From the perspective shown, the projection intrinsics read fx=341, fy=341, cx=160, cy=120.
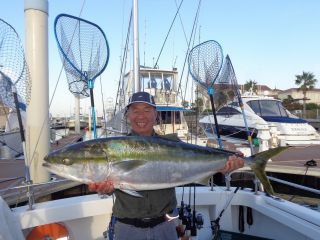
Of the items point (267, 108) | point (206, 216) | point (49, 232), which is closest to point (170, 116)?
point (267, 108)

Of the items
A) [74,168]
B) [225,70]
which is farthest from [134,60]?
[74,168]

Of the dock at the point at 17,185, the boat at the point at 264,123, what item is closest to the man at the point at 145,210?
the dock at the point at 17,185

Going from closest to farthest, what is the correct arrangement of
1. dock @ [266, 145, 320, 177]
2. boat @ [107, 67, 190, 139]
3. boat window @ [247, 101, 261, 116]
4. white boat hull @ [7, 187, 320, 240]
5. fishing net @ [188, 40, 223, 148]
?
white boat hull @ [7, 187, 320, 240] < fishing net @ [188, 40, 223, 148] < dock @ [266, 145, 320, 177] < boat window @ [247, 101, 261, 116] < boat @ [107, 67, 190, 139]

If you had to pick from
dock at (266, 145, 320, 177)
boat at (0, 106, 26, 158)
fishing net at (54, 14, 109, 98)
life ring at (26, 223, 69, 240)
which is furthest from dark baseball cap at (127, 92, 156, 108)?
dock at (266, 145, 320, 177)

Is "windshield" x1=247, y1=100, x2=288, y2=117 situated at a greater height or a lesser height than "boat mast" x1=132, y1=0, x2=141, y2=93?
lesser

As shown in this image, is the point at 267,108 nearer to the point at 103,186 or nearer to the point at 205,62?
the point at 205,62

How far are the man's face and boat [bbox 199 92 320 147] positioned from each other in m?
10.5

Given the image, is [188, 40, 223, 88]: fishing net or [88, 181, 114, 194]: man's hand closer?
[88, 181, 114, 194]: man's hand

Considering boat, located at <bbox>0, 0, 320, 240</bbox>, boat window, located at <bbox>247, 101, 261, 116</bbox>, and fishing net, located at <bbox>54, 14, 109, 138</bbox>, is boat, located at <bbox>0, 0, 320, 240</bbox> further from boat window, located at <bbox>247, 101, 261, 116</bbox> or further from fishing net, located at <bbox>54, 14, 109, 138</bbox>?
boat window, located at <bbox>247, 101, 261, 116</bbox>

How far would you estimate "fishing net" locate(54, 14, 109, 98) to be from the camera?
15.5 ft

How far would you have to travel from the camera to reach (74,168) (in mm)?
2396

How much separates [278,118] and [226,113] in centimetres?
238

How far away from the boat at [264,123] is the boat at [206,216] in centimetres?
840

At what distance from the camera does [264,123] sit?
13.8 meters
